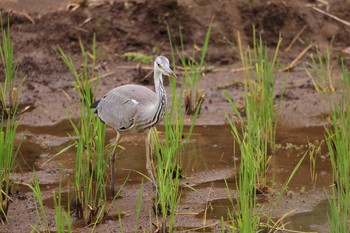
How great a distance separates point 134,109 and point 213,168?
0.94 metres

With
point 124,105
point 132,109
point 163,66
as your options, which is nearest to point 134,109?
point 132,109

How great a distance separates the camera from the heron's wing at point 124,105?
255 inches

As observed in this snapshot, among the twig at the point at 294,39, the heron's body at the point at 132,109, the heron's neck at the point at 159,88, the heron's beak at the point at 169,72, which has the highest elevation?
the heron's beak at the point at 169,72

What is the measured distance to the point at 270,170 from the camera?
691 cm

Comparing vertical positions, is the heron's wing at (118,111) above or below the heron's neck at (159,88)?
below

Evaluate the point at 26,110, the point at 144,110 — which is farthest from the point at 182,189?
the point at 26,110

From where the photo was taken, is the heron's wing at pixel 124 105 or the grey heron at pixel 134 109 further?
the heron's wing at pixel 124 105

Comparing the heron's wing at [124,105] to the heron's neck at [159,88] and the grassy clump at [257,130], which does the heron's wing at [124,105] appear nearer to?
the heron's neck at [159,88]

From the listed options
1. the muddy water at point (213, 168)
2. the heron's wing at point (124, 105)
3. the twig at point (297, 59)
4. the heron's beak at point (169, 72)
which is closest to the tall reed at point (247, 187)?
the muddy water at point (213, 168)

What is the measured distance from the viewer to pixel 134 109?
254 inches

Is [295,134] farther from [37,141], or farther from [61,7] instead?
[61,7]

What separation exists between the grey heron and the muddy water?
34 cm

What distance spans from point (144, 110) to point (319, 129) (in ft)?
7.41

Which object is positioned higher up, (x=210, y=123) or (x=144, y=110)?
(x=144, y=110)
